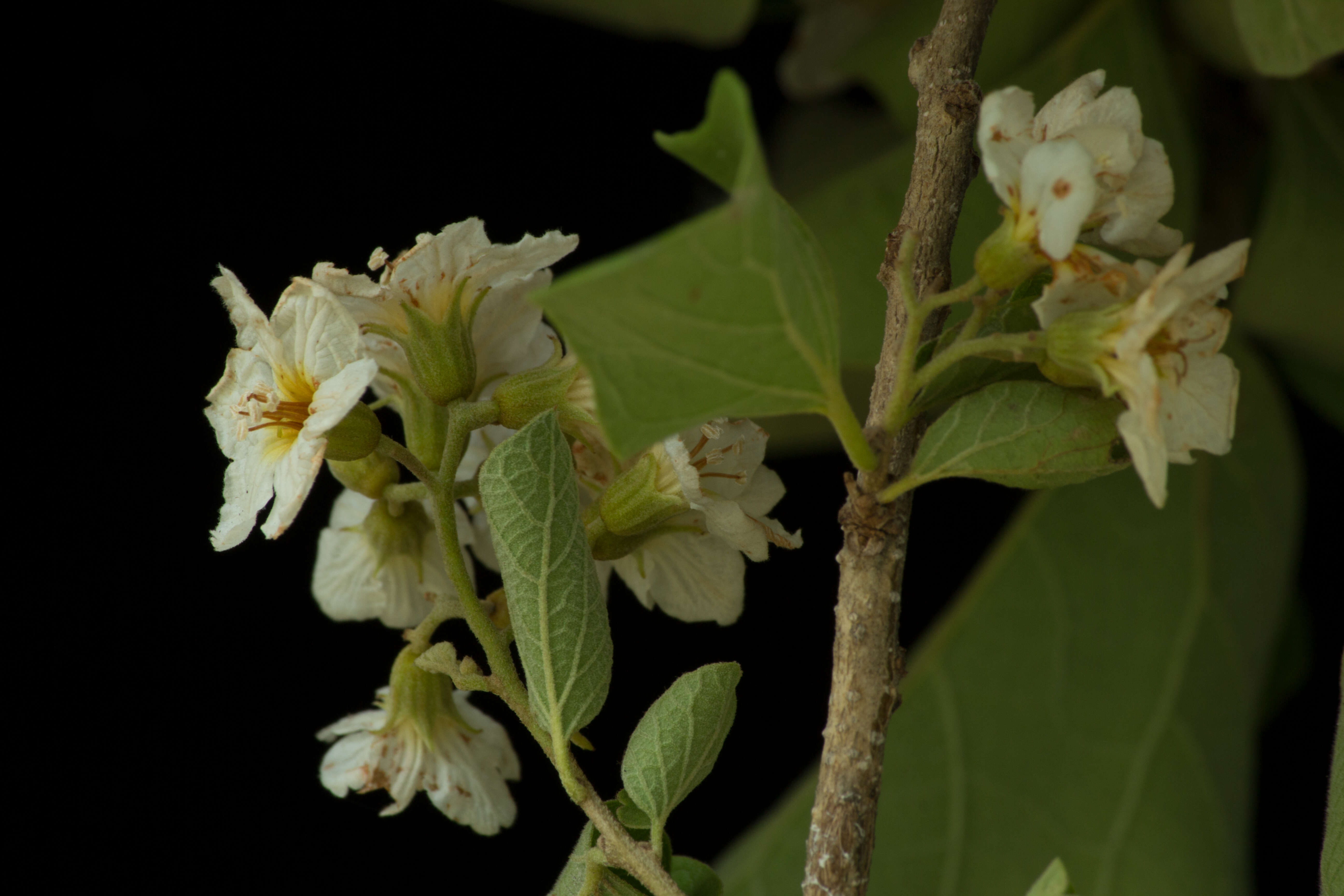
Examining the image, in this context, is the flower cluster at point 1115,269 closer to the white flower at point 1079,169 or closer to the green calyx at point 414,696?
the white flower at point 1079,169

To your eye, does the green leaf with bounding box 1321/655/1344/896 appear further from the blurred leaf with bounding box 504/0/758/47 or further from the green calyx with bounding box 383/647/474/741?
the blurred leaf with bounding box 504/0/758/47

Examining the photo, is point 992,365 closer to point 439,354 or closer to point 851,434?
point 851,434

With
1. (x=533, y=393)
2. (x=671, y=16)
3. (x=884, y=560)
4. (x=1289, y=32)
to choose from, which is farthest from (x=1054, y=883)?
(x=671, y=16)

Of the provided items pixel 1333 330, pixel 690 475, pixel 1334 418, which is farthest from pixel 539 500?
pixel 1334 418

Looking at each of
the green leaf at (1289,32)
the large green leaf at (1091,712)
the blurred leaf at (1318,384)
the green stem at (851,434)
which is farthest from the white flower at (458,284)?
the blurred leaf at (1318,384)

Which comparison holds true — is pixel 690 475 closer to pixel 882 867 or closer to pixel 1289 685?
pixel 882 867

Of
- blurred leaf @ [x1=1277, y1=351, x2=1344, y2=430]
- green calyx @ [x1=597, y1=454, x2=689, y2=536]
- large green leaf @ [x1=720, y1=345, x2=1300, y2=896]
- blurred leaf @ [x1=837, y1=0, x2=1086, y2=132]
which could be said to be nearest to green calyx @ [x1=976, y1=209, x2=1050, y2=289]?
green calyx @ [x1=597, y1=454, x2=689, y2=536]
